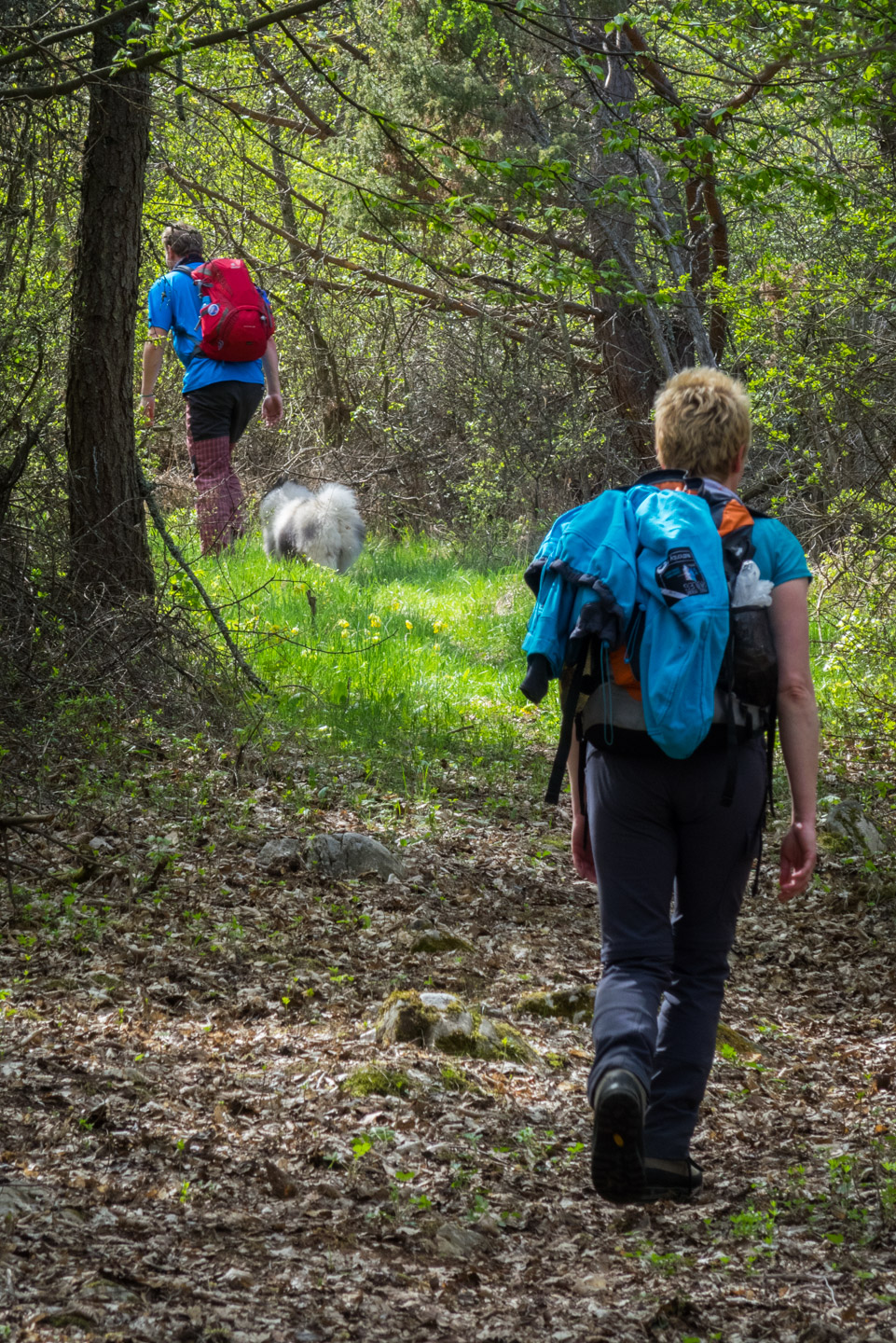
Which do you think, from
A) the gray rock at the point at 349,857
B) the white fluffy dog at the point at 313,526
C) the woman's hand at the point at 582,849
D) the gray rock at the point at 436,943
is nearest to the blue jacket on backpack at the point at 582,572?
the woman's hand at the point at 582,849

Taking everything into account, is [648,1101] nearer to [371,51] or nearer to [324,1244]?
[324,1244]

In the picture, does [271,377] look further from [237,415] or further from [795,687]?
[795,687]

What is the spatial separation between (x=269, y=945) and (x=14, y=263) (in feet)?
11.1

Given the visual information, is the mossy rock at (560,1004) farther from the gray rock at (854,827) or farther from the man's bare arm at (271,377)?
the man's bare arm at (271,377)

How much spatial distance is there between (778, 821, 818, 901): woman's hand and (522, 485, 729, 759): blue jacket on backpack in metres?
0.49

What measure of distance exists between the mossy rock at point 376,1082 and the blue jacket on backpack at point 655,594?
161 centimetres

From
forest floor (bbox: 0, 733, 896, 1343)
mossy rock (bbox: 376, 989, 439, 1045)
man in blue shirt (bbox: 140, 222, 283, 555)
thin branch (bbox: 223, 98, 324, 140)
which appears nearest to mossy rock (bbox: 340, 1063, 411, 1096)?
forest floor (bbox: 0, 733, 896, 1343)

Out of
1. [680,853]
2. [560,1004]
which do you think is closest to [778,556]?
[680,853]

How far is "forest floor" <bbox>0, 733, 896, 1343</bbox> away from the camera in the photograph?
9.04 feet

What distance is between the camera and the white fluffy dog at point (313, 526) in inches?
411

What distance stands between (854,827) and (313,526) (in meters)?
5.53

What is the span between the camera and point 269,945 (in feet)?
16.2

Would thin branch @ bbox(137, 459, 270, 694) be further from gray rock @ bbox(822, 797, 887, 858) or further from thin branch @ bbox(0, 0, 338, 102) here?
gray rock @ bbox(822, 797, 887, 858)

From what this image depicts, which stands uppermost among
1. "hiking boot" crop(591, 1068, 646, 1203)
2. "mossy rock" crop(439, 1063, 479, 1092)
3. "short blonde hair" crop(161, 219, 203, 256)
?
"short blonde hair" crop(161, 219, 203, 256)
